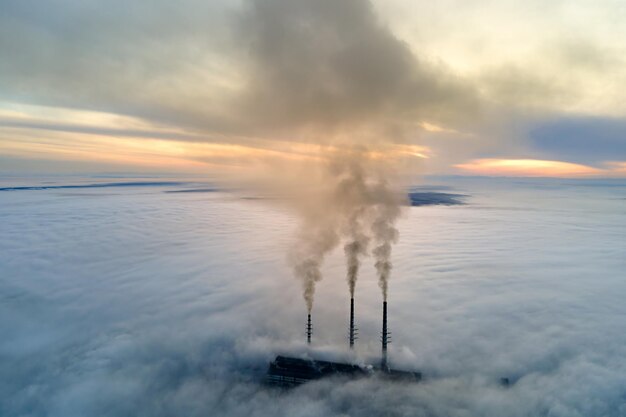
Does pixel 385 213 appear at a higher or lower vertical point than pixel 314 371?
higher

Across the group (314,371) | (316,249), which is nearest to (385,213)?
(316,249)

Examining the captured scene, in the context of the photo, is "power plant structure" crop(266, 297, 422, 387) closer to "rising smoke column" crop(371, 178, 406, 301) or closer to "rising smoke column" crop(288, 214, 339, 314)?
"rising smoke column" crop(288, 214, 339, 314)

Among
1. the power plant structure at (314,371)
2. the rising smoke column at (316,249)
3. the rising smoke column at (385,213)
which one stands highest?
the rising smoke column at (385,213)

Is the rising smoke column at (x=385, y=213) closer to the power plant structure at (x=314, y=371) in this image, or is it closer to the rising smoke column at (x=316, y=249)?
the rising smoke column at (x=316, y=249)

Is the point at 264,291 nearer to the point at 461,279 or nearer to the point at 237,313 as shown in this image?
the point at 237,313

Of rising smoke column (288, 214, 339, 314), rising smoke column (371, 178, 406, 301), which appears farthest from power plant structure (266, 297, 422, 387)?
rising smoke column (371, 178, 406, 301)

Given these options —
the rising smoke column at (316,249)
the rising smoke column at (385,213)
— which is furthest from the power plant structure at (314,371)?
the rising smoke column at (385,213)

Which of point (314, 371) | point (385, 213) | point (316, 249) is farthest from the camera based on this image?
point (316, 249)

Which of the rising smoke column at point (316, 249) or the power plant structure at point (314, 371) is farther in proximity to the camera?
the rising smoke column at point (316, 249)

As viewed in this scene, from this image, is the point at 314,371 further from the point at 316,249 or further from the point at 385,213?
the point at 385,213

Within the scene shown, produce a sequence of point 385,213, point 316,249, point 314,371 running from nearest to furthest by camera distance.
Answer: point 314,371 → point 385,213 → point 316,249

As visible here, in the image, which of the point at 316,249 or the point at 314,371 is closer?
the point at 314,371
